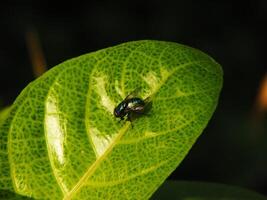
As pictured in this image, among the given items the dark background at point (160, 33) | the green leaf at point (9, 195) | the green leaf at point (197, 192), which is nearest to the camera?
the green leaf at point (9, 195)

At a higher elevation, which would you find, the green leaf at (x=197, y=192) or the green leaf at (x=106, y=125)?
the green leaf at (x=106, y=125)

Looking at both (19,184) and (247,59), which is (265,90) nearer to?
(19,184)

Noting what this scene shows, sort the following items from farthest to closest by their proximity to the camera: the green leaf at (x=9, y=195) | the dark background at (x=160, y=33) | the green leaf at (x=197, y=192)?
Answer: the dark background at (x=160, y=33) < the green leaf at (x=197, y=192) < the green leaf at (x=9, y=195)

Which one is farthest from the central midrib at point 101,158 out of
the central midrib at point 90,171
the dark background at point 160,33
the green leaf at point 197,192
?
the dark background at point 160,33

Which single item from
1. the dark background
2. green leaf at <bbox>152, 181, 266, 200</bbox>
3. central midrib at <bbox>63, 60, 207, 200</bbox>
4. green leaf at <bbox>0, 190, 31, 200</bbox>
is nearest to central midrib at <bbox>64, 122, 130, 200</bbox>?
central midrib at <bbox>63, 60, 207, 200</bbox>

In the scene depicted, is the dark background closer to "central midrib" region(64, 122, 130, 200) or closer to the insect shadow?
the insect shadow

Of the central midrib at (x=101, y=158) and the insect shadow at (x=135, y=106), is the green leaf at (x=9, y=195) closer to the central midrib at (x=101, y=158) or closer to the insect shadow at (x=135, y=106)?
the central midrib at (x=101, y=158)

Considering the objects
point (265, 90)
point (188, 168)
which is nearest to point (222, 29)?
point (188, 168)
